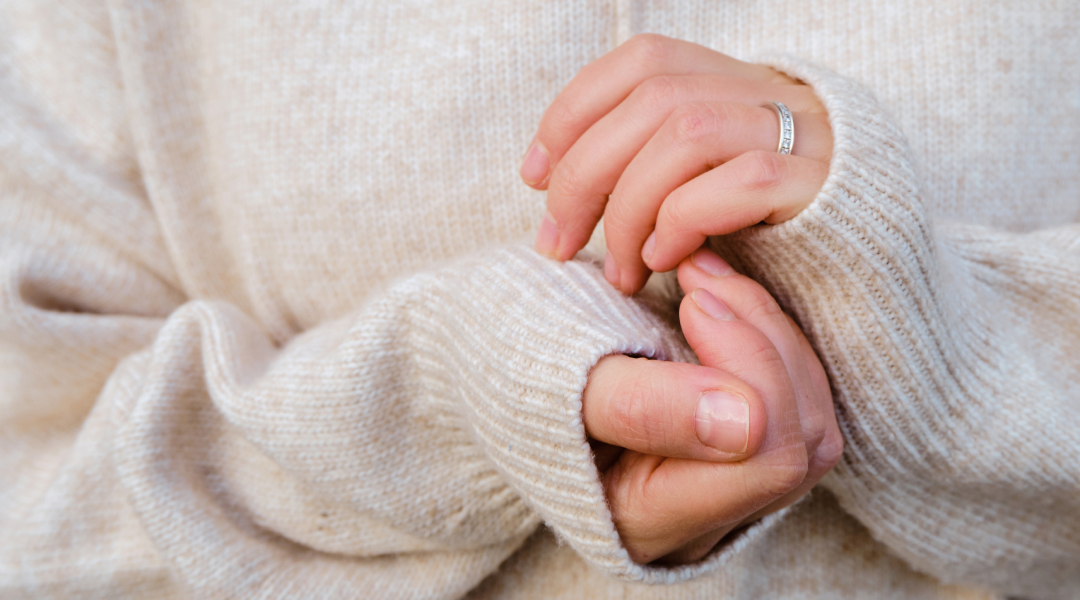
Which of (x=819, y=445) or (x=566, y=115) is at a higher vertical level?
(x=566, y=115)

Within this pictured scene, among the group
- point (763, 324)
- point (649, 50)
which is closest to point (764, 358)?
point (763, 324)

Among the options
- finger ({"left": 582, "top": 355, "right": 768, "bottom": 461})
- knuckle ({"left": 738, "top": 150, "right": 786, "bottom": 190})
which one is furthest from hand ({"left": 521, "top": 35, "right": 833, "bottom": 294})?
finger ({"left": 582, "top": 355, "right": 768, "bottom": 461})

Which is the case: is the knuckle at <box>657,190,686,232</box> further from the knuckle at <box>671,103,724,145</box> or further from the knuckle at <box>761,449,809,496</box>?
the knuckle at <box>761,449,809,496</box>

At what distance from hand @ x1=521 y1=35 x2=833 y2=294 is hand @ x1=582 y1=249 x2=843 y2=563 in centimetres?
6

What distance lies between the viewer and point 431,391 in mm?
574

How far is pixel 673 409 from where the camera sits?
379mm

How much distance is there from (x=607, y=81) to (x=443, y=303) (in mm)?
227

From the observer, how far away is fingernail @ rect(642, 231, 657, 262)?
46 cm

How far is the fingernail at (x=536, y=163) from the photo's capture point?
0.54 m

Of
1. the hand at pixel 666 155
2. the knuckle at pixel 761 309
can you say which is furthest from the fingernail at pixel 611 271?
the knuckle at pixel 761 309

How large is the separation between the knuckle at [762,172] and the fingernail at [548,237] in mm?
169

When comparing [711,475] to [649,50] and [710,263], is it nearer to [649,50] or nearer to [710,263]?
[710,263]

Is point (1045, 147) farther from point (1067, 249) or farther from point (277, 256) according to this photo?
point (277, 256)

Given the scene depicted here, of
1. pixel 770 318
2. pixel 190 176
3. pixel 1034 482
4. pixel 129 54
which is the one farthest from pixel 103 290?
pixel 1034 482
